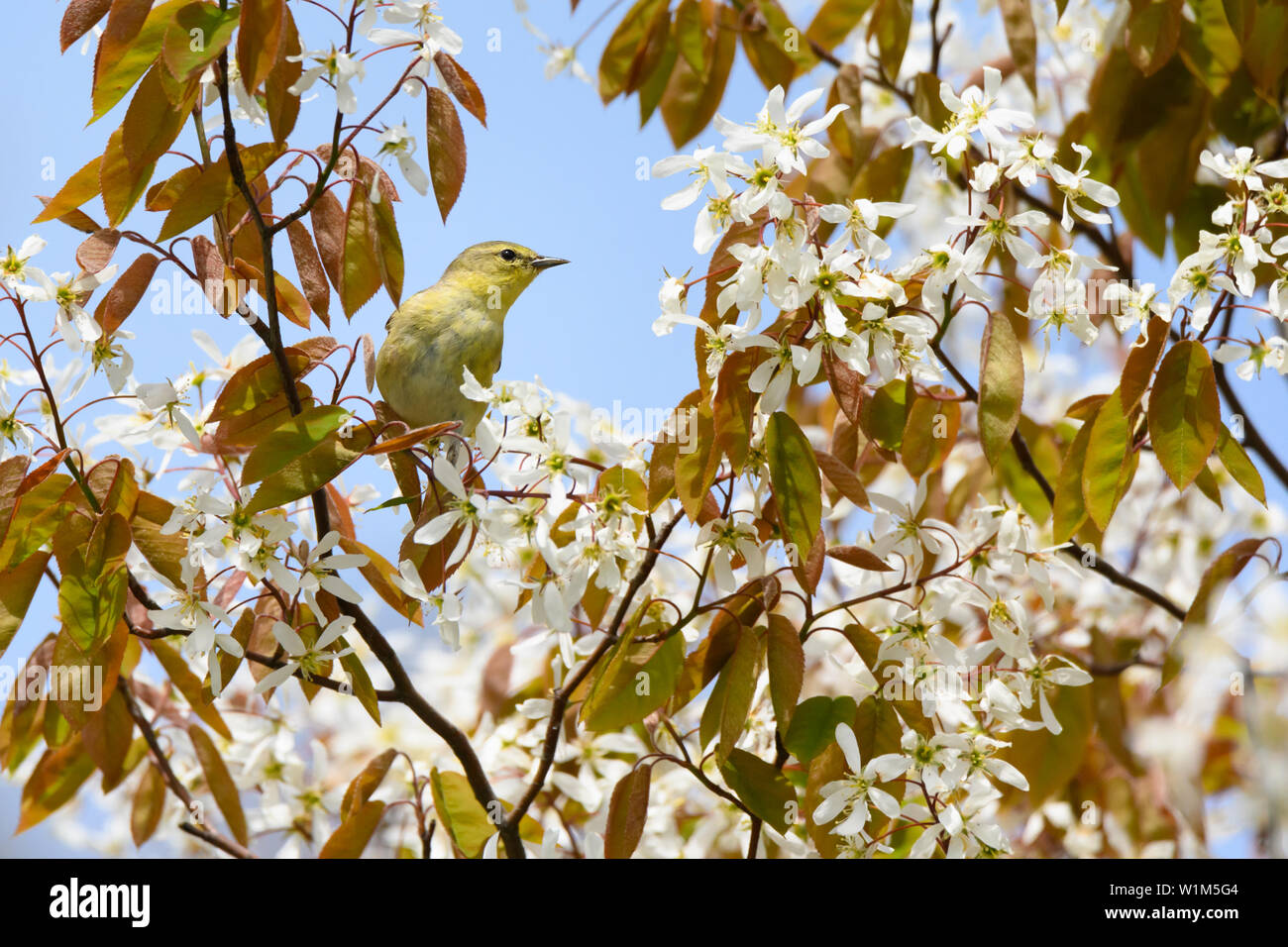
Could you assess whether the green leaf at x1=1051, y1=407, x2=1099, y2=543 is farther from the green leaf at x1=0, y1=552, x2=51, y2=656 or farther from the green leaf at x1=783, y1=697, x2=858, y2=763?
the green leaf at x1=0, y1=552, x2=51, y2=656

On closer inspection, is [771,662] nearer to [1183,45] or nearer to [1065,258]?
[1065,258]

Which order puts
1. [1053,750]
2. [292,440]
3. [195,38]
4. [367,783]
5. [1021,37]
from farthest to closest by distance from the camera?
[1021,37], [1053,750], [367,783], [292,440], [195,38]

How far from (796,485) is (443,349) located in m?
1.02

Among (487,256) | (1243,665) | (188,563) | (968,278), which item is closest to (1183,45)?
(968,278)

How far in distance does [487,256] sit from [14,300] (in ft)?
3.99

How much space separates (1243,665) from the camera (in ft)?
6.22

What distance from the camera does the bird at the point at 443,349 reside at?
242 centimetres

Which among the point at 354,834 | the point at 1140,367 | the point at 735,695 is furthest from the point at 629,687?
the point at 1140,367

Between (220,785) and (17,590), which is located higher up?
(17,590)

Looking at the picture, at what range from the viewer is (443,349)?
8.05ft

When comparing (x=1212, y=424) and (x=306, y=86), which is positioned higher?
(x=306, y=86)

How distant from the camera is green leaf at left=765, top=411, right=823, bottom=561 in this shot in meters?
1.71

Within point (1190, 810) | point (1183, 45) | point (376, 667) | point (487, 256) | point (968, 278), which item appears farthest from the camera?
point (376, 667)

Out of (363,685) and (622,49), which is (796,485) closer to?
(363,685)
